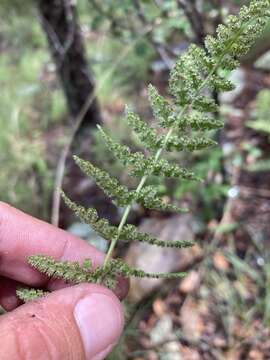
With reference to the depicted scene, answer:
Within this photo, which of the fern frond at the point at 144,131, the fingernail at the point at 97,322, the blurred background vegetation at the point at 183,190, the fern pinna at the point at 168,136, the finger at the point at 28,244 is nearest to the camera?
the fern pinna at the point at 168,136

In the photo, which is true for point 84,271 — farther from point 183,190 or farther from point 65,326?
point 183,190

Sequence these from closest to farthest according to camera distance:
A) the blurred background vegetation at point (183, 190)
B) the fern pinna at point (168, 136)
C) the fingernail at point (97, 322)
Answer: the fern pinna at point (168, 136)
the fingernail at point (97, 322)
the blurred background vegetation at point (183, 190)

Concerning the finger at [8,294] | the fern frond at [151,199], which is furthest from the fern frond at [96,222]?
Result: the finger at [8,294]

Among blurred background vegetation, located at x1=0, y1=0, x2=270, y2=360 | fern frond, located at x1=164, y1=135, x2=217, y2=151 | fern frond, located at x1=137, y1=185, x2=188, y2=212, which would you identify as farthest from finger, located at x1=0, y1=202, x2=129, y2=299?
fern frond, located at x1=164, y1=135, x2=217, y2=151

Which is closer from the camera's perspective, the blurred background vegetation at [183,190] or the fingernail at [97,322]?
the fingernail at [97,322]

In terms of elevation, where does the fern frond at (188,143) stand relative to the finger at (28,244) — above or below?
above

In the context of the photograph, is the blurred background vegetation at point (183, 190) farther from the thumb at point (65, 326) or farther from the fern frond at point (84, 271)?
the fern frond at point (84, 271)

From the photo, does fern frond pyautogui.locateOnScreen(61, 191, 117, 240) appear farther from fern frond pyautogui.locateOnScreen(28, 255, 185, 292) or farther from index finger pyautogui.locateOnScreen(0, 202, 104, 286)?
index finger pyautogui.locateOnScreen(0, 202, 104, 286)
